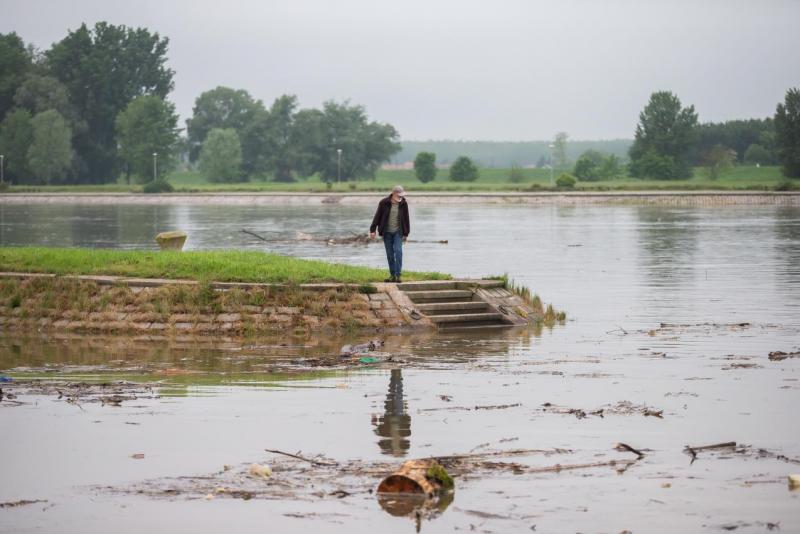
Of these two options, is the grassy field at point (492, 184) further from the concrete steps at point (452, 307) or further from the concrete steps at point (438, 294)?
the concrete steps at point (452, 307)

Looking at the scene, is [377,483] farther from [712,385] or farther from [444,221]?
[444,221]

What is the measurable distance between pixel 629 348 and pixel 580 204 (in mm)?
96493

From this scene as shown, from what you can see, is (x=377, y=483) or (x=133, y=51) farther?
(x=133, y=51)

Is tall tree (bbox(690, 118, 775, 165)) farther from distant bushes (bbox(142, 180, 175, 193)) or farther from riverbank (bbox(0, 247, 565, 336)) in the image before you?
riverbank (bbox(0, 247, 565, 336))

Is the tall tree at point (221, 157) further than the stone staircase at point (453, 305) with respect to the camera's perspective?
Yes

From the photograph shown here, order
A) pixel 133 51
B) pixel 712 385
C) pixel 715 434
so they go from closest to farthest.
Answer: pixel 715 434, pixel 712 385, pixel 133 51

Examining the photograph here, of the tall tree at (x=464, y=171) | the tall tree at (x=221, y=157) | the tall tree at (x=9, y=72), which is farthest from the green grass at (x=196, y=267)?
the tall tree at (x=9, y=72)

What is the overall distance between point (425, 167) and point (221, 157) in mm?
27717

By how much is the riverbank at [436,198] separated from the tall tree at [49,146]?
11.4m

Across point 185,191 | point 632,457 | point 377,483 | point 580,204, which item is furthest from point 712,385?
point 185,191

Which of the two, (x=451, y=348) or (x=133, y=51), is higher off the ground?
(x=133, y=51)

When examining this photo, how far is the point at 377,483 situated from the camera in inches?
473

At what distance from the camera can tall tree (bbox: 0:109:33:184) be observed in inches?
6216

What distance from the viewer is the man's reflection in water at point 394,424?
13469 mm
